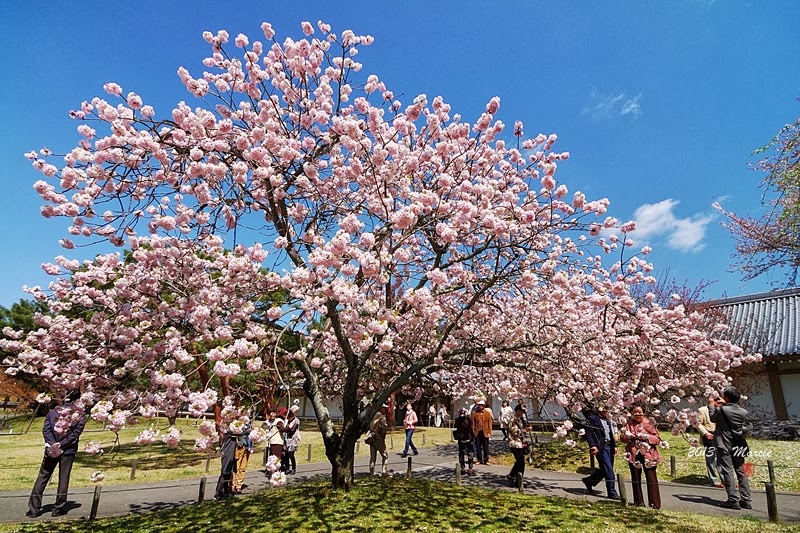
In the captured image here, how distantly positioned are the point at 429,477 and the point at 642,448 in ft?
19.2

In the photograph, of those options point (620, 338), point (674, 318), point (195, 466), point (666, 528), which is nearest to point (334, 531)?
point (666, 528)

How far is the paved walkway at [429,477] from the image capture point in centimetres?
773

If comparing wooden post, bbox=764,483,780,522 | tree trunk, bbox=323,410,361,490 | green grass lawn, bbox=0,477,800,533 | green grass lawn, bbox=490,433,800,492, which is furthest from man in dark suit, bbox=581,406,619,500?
tree trunk, bbox=323,410,361,490

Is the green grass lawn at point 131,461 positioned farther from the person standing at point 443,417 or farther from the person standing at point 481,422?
the person standing at point 481,422

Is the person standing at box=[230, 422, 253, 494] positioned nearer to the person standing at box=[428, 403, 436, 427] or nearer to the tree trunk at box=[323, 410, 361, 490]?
the tree trunk at box=[323, 410, 361, 490]

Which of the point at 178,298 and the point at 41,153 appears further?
the point at 178,298

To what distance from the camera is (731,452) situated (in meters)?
7.66

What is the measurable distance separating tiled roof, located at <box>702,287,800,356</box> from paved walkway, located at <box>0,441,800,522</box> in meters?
11.7

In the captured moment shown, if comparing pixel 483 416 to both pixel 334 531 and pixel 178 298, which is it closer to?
pixel 334 531

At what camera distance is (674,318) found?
882 cm

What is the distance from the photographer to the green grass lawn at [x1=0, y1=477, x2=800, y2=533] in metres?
6.35

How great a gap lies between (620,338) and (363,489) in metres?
5.99

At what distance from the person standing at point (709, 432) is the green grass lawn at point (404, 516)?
1988 mm

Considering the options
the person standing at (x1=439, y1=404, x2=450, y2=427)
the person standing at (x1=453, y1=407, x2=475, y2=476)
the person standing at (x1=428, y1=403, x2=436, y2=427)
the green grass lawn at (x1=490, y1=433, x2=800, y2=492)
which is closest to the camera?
the green grass lawn at (x1=490, y1=433, x2=800, y2=492)
